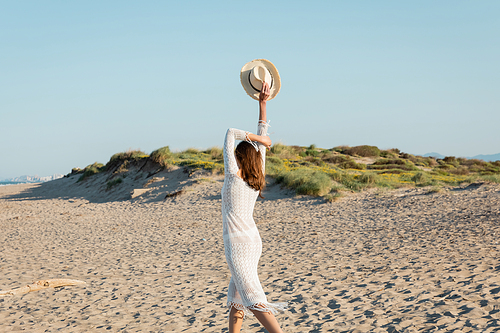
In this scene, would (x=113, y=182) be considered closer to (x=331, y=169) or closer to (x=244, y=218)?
(x=331, y=169)

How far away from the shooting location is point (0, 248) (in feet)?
31.5

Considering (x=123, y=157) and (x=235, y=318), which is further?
(x=123, y=157)

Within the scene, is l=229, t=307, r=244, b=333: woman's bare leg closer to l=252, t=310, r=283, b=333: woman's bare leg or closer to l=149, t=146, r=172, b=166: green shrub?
l=252, t=310, r=283, b=333: woman's bare leg

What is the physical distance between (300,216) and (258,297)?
9840mm

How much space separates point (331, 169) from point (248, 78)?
19.9 metres

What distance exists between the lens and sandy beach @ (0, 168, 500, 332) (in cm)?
432

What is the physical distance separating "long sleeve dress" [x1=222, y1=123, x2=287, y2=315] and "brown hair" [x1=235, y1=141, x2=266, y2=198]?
4 centimetres

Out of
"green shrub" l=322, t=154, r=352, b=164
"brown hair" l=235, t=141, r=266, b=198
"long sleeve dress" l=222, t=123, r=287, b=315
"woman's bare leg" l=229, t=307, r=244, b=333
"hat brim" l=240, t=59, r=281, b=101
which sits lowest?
"woman's bare leg" l=229, t=307, r=244, b=333

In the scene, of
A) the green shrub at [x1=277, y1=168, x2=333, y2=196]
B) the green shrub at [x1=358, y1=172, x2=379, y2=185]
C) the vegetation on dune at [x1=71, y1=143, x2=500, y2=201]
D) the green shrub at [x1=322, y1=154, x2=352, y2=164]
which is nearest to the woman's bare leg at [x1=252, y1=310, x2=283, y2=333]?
A: the vegetation on dune at [x1=71, y1=143, x2=500, y2=201]

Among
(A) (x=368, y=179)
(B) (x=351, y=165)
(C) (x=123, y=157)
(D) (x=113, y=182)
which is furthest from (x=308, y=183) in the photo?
(C) (x=123, y=157)

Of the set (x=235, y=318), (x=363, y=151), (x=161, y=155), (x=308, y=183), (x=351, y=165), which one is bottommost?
(x=235, y=318)

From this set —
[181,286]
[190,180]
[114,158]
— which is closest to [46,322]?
[181,286]

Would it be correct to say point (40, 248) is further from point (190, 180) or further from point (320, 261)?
point (190, 180)

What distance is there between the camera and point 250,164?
8.52 ft
